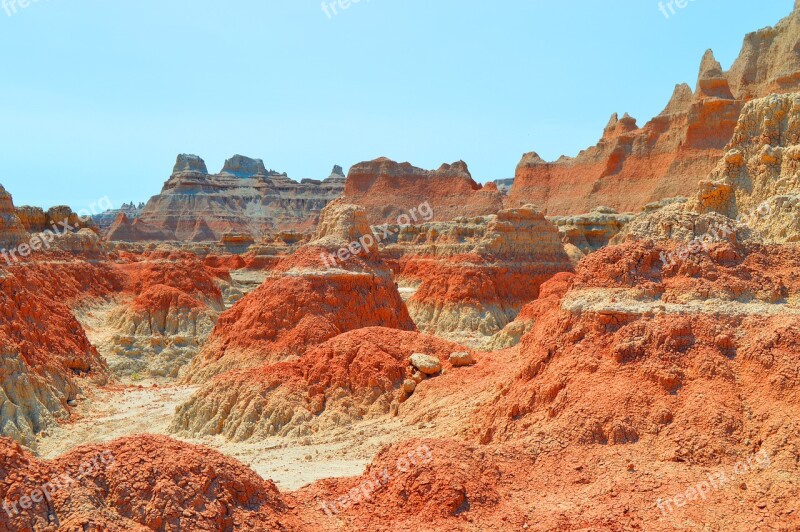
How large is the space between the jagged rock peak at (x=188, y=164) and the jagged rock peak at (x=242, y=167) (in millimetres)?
9778

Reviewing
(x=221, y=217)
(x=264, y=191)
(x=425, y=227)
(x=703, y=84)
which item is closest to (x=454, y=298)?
(x=425, y=227)

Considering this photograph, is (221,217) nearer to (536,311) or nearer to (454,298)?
(454,298)

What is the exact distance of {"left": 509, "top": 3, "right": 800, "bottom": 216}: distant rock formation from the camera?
58.8 m

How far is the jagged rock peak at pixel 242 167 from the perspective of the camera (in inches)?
6344

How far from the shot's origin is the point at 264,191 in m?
148

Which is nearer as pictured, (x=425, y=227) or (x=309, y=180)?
(x=425, y=227)

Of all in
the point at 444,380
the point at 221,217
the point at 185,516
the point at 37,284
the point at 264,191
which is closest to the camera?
the point at 185,516

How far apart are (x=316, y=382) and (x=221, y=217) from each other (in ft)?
393

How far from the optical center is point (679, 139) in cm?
6562

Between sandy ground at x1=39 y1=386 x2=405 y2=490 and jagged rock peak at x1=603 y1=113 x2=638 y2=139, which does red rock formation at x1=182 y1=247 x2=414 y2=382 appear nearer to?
sandy ground at x1=39 y1=386 x2=405 y2=490

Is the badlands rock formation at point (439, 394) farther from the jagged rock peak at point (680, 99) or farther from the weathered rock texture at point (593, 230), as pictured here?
the jagged rock peak at point (680, 99)

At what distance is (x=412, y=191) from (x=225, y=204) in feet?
174

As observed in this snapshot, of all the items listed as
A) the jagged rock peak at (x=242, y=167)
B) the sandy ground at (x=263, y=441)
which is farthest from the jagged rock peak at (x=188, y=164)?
the sandy ground at (x=263, y=441)

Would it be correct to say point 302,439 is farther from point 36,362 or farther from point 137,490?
point 36,362
